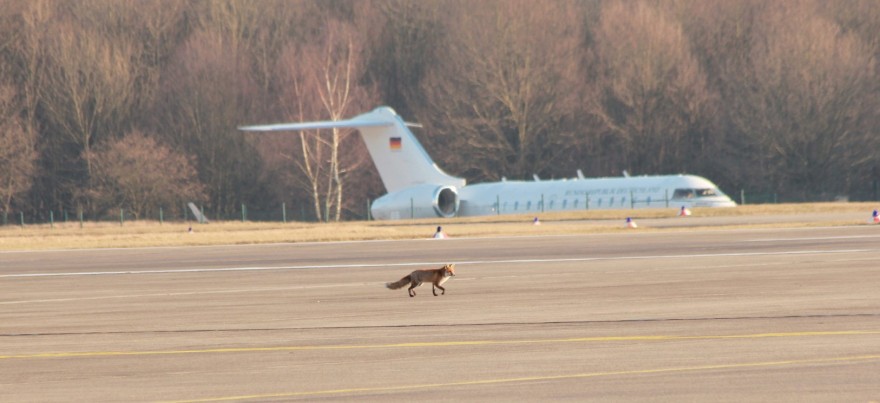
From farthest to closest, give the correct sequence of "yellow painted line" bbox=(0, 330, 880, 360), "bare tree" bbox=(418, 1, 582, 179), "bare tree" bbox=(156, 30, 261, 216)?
"bare tree" bbox=(156, 30, 261, 216)
"bare tree" bbox=(418, 1, 582, 179)
"yellow painted line" bbox=(0, 330, 880, 360)

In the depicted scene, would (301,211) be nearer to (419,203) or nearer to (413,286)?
(419,203)

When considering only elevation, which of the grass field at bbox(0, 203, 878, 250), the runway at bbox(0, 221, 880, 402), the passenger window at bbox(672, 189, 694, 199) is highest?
the passenger window at bbox(672, 189, 694, 199)

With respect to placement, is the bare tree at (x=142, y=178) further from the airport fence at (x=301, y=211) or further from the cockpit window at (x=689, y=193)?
the cockpit window at (x=689, y=193)

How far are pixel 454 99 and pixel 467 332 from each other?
7104 centimetres

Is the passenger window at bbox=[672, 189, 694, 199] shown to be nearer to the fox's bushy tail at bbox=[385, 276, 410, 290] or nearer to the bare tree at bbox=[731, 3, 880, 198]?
the bare tree at bbox=[731, 3, 880, 198]

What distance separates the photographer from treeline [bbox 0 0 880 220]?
7894 centimetres

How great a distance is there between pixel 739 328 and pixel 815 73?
6520 centimetres

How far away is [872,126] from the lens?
79188 millimetres

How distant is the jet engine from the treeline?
54.9ft

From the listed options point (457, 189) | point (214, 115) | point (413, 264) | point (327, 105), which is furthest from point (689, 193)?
point (214, 115)

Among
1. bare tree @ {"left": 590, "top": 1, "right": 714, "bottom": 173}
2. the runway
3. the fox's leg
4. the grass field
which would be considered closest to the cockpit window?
the grass field

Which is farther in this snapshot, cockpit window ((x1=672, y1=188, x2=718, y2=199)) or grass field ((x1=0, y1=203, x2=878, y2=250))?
cockpit window ((x1=672, y1=188, x2=718, y2=199))

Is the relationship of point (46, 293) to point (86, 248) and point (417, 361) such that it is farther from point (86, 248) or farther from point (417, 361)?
point (86, 248)

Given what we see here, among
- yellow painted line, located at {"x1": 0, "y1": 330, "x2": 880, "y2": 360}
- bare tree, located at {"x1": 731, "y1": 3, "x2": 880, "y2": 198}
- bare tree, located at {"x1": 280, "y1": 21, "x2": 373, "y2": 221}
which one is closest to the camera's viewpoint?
yellow painted line, located at {"x1": 0, "y1": 330, "x2": 880, "y2": 360}
